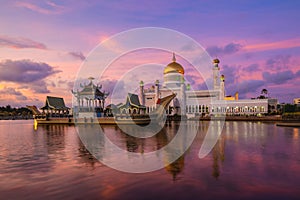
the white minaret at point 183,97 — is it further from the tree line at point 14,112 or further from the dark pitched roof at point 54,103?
the tree line at point 14,112

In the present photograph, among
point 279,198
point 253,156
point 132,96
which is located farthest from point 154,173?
point 132,96

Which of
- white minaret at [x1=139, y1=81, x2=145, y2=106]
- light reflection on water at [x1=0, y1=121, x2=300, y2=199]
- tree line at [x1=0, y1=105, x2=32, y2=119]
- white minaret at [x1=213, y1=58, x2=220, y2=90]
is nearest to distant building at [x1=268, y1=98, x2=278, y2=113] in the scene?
white minaret at [x1=213, y1=58, x2=220, y2=90]

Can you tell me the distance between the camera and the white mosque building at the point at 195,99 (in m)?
65.4

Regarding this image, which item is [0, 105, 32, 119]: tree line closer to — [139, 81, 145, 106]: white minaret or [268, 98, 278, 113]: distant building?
[139, 81, 145, 106]: white minaret

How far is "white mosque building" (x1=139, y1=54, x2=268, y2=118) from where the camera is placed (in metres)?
65.4

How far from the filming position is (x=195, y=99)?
71438 millimetres

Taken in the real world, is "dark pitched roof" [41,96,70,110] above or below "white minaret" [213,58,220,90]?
below

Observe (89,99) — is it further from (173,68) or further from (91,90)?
(173,68)

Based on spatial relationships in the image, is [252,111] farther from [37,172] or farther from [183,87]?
[37,172]

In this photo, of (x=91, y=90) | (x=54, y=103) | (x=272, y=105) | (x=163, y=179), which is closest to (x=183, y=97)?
(x=272, y=105)

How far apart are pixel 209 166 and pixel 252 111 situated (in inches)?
2316

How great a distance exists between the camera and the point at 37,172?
10.4m

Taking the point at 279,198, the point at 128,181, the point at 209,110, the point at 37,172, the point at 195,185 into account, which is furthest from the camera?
the point at 209,110

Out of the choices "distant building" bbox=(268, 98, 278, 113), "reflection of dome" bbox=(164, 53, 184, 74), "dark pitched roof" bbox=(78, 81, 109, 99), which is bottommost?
"distant building" bbox=(268, 98, 278, 113)
